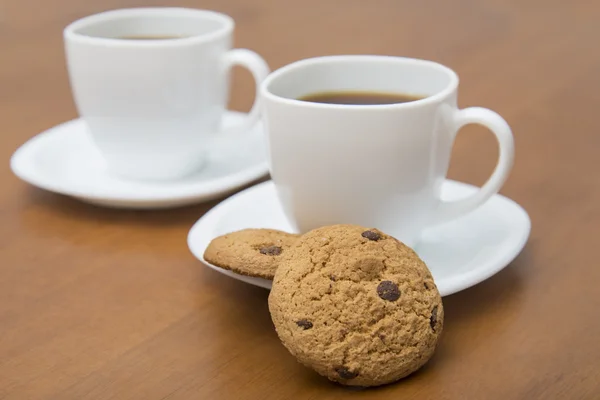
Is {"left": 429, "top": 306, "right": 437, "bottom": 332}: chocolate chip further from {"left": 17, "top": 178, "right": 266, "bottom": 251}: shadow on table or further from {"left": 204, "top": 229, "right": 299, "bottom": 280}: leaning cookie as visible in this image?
{"left": 17, "top": 178, "right": 266, "bottom": 251}: shadow on table

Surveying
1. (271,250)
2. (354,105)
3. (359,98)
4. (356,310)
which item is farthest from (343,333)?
(359,98)

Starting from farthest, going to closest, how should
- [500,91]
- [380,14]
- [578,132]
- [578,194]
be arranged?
[380,14] → [500,91] → [578,132] → [578,194]

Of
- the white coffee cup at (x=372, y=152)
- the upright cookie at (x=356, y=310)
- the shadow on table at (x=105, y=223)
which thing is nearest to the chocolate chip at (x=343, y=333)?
the upright cookie at (x=356, y=310)

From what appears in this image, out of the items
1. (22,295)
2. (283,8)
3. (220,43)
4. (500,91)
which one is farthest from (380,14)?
(22,295)

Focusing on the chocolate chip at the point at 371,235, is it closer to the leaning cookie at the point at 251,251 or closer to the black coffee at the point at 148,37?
the leaning cookie at the point at 251,251

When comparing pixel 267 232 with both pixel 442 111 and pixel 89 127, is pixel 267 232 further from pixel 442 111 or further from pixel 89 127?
pixel 89 127
